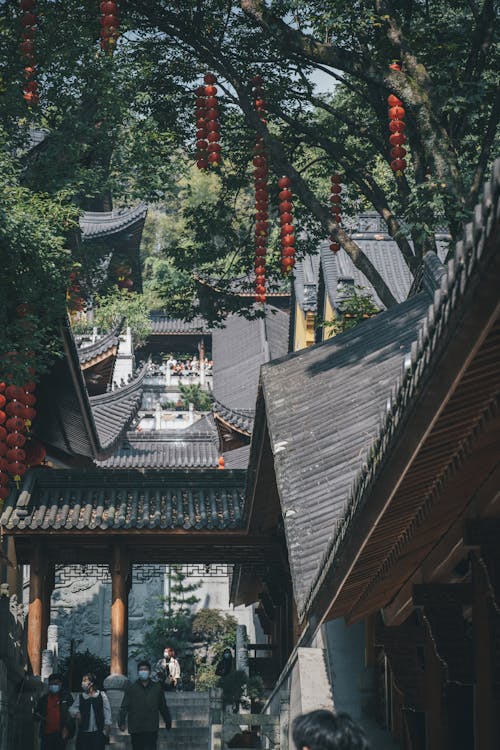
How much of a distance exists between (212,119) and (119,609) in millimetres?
7182

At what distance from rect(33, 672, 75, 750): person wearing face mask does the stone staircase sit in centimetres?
192

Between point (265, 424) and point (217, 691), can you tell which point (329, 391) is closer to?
point (265, 424)

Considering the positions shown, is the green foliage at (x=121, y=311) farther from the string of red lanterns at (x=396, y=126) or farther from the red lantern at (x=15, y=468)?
the string of red lanterns at (x=396, y=126)

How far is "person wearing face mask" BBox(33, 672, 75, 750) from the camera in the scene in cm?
1238

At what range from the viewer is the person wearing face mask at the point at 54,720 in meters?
12.4

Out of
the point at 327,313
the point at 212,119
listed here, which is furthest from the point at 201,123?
the point at 327,313

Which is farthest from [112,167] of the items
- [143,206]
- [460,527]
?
[143,206]

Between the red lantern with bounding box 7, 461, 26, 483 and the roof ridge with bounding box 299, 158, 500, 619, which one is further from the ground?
the red lantern with bounding box 7, 461, 26, 483

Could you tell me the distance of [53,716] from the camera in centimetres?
1241

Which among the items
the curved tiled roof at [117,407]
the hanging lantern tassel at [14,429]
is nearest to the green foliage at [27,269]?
the hanging lantern tassel at [14,429]

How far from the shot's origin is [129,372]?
42125 millimetres

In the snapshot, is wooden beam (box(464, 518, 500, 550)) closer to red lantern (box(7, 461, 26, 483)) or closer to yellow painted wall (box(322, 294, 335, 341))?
red lantern (box(7, 461, 26, 483))

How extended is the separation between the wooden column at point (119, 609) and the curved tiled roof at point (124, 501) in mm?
773

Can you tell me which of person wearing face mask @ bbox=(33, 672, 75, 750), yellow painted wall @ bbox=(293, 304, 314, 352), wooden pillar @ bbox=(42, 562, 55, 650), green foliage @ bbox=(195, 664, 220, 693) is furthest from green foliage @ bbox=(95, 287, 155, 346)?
person wearing face mask @ bbox=(33, 672, 75, 750)
